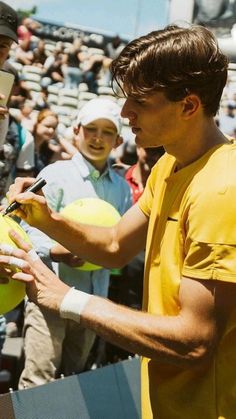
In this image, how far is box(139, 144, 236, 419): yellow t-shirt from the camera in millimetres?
2107

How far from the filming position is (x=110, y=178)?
479cm

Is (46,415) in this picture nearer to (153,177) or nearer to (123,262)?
(123,262)

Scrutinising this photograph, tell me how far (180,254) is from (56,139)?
4722 mm

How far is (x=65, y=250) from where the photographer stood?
4.10 metres

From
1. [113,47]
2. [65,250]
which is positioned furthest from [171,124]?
[113,47]

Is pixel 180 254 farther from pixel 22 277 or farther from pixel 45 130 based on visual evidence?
pixel 45 130

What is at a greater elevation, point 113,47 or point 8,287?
point 8,287

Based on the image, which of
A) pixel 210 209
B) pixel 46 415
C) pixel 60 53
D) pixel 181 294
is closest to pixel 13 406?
pixel 46 415

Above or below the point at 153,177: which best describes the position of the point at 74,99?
below

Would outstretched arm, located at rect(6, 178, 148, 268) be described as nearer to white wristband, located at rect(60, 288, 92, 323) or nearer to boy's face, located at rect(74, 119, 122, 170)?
white wristband, located at rect(60, 288, 92, 323)

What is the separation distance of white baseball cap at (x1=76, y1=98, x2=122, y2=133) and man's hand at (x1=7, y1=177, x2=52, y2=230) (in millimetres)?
1962

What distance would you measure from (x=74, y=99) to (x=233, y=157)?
13.7 metres

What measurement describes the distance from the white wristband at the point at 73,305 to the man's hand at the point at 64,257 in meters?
1.81

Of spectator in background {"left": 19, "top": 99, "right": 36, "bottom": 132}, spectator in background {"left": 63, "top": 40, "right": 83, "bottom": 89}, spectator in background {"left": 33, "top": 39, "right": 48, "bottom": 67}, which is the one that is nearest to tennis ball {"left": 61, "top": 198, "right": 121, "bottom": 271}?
spectator in background {"left": 19, "top": 99, "right": 36, "bottom": 132}
